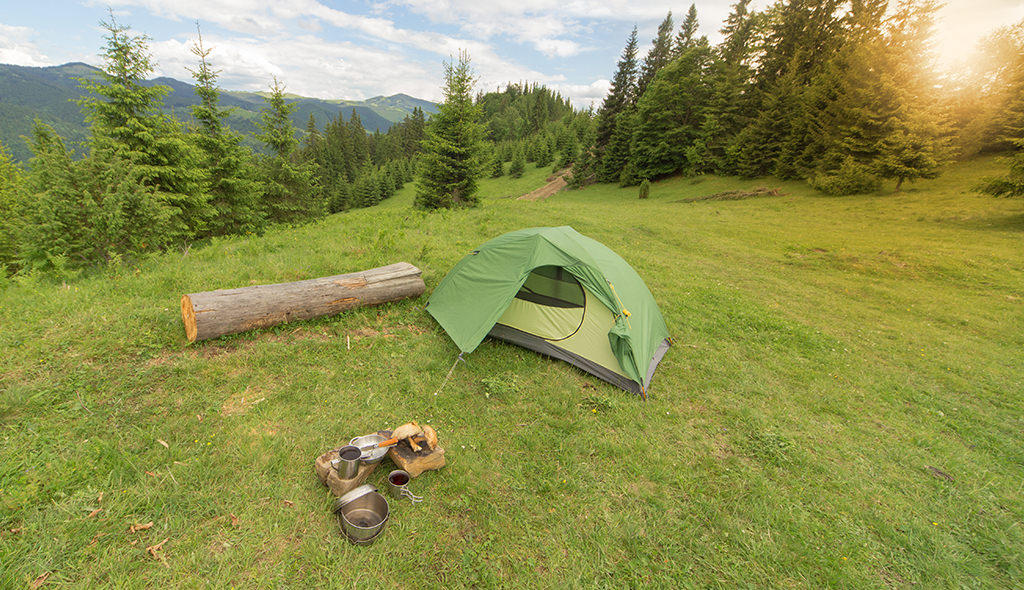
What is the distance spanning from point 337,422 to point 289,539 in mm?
1305

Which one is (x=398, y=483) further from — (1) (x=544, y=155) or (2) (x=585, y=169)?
(1) (x=544, y=155)

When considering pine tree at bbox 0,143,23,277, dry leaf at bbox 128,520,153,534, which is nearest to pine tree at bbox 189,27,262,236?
pine tree at bbox 0,143,23,277

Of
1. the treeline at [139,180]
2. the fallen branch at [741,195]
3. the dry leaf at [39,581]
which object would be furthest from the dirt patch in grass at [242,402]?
the fallen branch at [741,195]

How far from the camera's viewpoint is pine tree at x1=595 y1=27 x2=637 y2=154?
127 feet

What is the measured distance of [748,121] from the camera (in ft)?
102

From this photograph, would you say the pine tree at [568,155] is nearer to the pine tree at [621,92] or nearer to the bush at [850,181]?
the pine tree at [621,92]

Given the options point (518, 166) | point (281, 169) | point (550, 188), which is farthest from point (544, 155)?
point (281, 169)

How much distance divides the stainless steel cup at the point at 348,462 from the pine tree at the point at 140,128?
37.2 ft

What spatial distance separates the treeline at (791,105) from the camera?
822 inches

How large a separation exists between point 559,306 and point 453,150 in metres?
15.1

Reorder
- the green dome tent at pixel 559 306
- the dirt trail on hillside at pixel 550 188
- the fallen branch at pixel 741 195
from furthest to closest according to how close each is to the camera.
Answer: the dirt trail on hillside at pixel 550 188
the fallen branch at pixel 741 195
the green dome tent at pixel 559 306

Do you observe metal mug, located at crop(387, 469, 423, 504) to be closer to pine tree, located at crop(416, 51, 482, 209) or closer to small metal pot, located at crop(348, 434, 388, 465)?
small metal pot, located at crop(348, 434, 388, 465)

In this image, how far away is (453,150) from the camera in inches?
722

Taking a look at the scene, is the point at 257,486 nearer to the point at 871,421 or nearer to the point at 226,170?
the point at 871,421
